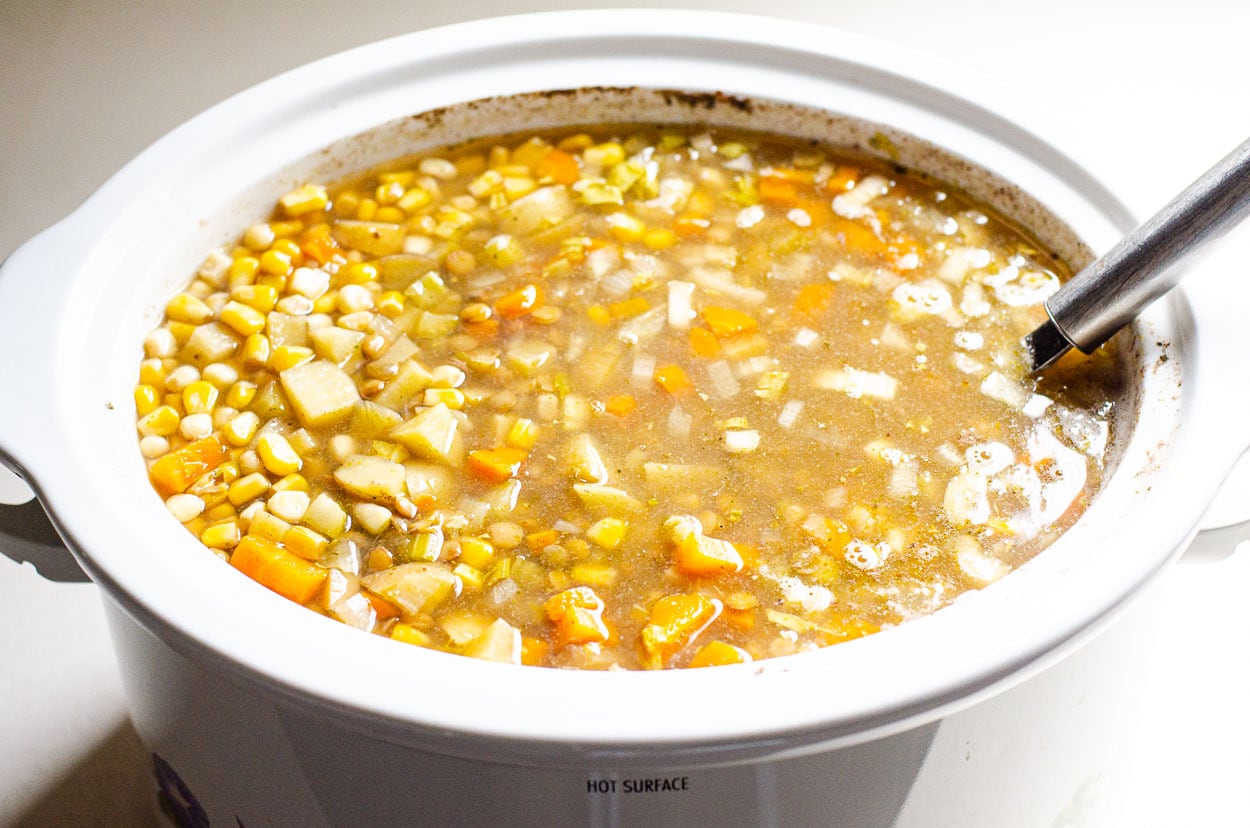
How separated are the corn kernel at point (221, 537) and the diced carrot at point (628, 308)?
585 mm

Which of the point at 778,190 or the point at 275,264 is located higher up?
the point at 778,190

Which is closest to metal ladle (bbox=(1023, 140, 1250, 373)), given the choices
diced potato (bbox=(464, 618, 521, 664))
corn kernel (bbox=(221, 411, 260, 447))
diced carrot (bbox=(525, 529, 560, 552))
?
diced carrot (bbox=(525, 529, 560, 552))

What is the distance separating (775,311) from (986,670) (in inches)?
28.3

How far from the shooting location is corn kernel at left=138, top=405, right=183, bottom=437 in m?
1.52

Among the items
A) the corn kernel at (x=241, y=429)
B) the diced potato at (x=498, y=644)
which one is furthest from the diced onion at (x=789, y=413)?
the corn kernel at (x=241, y=429)

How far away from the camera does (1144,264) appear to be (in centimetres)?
141

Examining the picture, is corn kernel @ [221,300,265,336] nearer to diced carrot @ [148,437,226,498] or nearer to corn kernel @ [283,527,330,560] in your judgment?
diced carrot @ [148,437,226,498]

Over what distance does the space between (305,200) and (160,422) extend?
472 mm

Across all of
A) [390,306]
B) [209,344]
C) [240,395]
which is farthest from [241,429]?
[390,306]

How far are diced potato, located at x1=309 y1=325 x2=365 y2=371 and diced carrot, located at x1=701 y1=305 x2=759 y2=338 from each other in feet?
1.53

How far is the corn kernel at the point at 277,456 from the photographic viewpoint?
150 centimetres

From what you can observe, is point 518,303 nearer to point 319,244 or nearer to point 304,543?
point 319,244

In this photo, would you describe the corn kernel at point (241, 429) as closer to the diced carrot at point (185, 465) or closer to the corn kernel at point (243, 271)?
the diced carrot at point (185, 465)

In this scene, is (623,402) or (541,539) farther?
(623,402)
